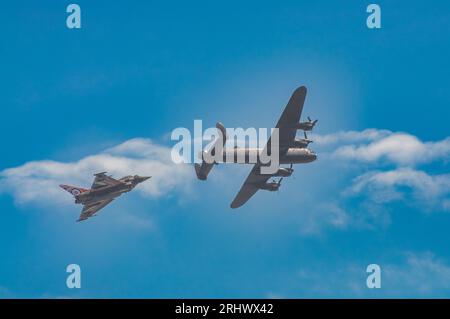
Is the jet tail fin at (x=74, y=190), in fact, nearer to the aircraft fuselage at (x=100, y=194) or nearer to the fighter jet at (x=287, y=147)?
the aircraft fuselage at (x=100, y=194)

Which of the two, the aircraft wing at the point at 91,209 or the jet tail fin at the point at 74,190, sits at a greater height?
the jet tail fin at the point at 74,190

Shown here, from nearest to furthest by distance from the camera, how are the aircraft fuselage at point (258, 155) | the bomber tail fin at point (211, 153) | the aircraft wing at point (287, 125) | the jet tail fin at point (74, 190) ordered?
the aircraft wing at point (287, 125)
the bomber tail fin at point (211, 153)
the aircraft fuselage at point (258, 155)
the jet tail fin at point (74, 190)

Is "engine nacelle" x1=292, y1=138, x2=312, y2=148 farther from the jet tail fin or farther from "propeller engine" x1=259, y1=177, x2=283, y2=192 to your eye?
the jet tail fin

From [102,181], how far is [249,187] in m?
20.1

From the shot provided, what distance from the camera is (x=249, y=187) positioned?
276ft

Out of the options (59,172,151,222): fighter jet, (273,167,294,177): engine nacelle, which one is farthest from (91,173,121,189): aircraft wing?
(273,167,294,177): engine nacelle

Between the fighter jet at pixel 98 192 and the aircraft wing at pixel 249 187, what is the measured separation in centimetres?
1516

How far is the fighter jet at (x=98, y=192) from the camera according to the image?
8319 cm

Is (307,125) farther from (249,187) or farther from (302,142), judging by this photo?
(249,187)

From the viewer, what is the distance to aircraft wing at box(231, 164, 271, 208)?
267ft

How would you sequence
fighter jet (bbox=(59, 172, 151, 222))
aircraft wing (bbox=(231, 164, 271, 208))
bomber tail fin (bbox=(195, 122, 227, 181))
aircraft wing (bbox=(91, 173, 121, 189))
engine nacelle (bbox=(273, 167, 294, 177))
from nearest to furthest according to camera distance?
bomber tail fin (bbox=(195, 122, 227, 181)), engine nacelle (bbox=(273, 167, 294, 177)), aircraft wing (bbox=(231, 164, 271, 208)), aircraft wing (bbox=(91, 173, 121, 189)), fighter jet (bbox=(59, 172, 151, 222))

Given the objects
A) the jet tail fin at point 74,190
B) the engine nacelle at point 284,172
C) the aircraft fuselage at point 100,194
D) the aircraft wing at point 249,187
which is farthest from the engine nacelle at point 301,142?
Result: the jet tail fin at point 74,190

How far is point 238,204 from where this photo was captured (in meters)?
85.2
